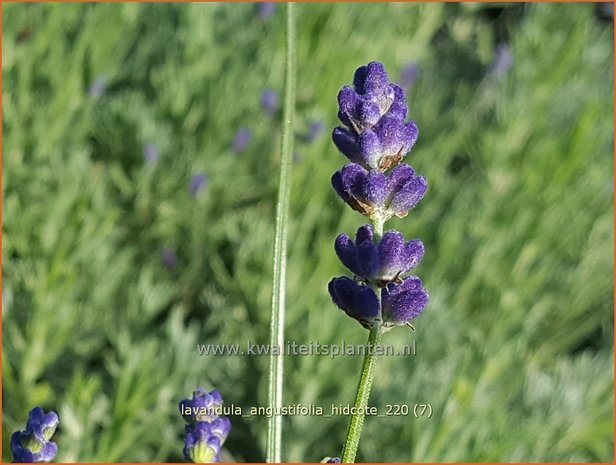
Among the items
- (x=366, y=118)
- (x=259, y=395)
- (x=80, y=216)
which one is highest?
(x=366, y=118)

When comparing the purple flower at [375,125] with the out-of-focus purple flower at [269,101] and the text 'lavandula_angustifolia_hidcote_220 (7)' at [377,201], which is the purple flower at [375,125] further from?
the out-of-focus purple flower at [269,101]

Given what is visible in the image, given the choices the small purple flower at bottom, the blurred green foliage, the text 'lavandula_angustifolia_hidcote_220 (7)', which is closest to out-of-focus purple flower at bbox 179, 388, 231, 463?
the small purple flower at bottom

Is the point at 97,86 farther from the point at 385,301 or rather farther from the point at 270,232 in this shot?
the point at 385,301

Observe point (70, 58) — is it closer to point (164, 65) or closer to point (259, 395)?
point (164, 65)

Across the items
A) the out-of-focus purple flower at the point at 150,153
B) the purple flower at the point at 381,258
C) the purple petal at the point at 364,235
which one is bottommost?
the out-of-focus purple flower at the point at 150,153

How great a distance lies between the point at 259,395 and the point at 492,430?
520 millimetres

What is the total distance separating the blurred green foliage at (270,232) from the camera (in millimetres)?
1581

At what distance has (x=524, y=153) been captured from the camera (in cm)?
215

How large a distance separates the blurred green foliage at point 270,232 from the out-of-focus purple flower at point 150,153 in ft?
0.12

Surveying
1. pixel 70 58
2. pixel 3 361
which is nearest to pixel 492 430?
pixel 3 361

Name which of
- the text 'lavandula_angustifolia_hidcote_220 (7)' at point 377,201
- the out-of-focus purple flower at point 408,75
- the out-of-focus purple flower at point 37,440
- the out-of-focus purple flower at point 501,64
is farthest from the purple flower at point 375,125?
the out-of-focus purple flower at point 501,64

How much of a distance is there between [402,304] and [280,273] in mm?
75

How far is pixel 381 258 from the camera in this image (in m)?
0.51

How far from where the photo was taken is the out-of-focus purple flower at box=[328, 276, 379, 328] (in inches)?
19.3
